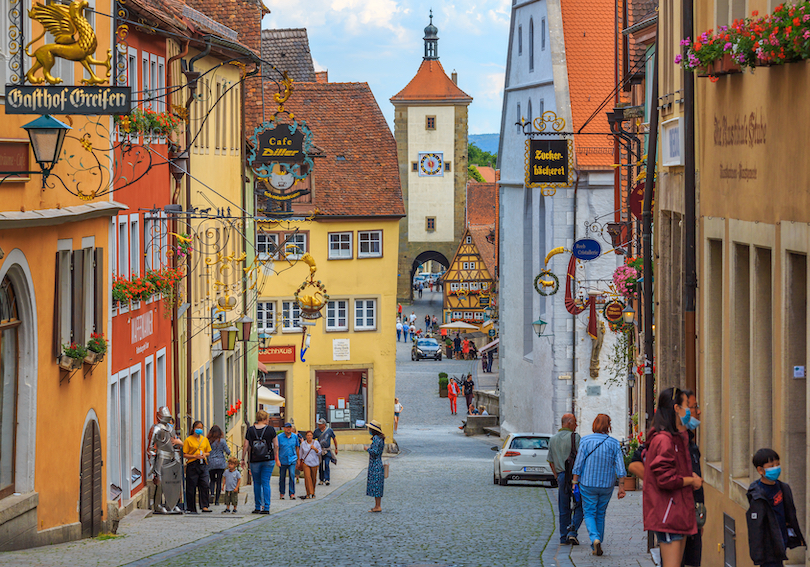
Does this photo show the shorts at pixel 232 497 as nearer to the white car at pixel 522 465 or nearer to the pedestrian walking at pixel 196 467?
the pedestrian walking at pixel 196 467

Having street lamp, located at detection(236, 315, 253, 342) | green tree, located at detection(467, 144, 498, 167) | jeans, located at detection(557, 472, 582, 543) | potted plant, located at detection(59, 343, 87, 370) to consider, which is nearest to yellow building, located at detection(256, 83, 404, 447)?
street lamp, located at detection(236, 315, 253, 342)

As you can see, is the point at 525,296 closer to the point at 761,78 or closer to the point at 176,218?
the point at 176,218

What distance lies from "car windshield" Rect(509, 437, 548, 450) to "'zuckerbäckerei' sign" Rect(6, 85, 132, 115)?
15.5m

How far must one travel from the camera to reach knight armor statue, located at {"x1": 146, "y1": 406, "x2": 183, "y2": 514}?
17.7m

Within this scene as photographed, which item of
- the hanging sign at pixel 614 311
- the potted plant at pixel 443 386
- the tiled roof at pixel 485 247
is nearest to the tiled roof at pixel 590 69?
the hanging sign at pixel 614 311

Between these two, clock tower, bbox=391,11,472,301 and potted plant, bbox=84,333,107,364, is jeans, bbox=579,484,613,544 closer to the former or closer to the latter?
potted plant, bbox=84,333,107,364

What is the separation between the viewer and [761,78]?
8797 millimetres

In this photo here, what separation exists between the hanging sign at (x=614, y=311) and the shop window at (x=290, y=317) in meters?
19.5

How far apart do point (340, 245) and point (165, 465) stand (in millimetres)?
23516

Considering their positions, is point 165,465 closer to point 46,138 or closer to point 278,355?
point 46,138

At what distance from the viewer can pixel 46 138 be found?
10.3 metres

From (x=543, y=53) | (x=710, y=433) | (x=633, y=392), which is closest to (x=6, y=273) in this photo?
(x=710, y=433)

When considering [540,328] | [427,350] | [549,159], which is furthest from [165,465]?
[427,350]

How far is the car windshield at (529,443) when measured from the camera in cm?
2370
